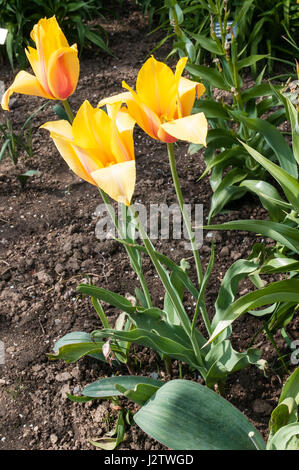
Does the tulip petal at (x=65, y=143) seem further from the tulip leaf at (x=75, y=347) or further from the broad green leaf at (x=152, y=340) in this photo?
the tulip leaf at (x=75, y=347)

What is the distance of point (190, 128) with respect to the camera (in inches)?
41.8

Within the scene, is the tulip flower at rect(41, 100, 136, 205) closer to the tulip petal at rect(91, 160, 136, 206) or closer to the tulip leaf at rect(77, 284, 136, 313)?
the tulip petal at rect(91, 160, 136, 206)

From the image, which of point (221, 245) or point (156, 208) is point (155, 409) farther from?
point (156, 208)

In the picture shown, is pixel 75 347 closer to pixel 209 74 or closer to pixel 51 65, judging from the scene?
pixel 51 65

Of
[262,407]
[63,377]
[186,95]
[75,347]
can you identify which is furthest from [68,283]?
[186,95]

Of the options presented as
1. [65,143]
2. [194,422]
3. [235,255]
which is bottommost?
[235,255]

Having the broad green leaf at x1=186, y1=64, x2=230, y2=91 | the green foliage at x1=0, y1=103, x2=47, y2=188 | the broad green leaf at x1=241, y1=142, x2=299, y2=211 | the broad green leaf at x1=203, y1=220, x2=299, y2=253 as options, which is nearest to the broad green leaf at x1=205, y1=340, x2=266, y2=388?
the broad green leaf at x1=203, y1=220, x2=299, y2=253

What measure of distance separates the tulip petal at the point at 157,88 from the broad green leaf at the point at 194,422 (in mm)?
606

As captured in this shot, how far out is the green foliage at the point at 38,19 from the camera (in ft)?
11.1

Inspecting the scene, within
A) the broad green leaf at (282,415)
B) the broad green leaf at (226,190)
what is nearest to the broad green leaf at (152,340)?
the broad green leaf at (282,415)

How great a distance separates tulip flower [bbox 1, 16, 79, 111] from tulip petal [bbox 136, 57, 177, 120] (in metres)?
0.18

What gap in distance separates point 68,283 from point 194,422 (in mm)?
991
